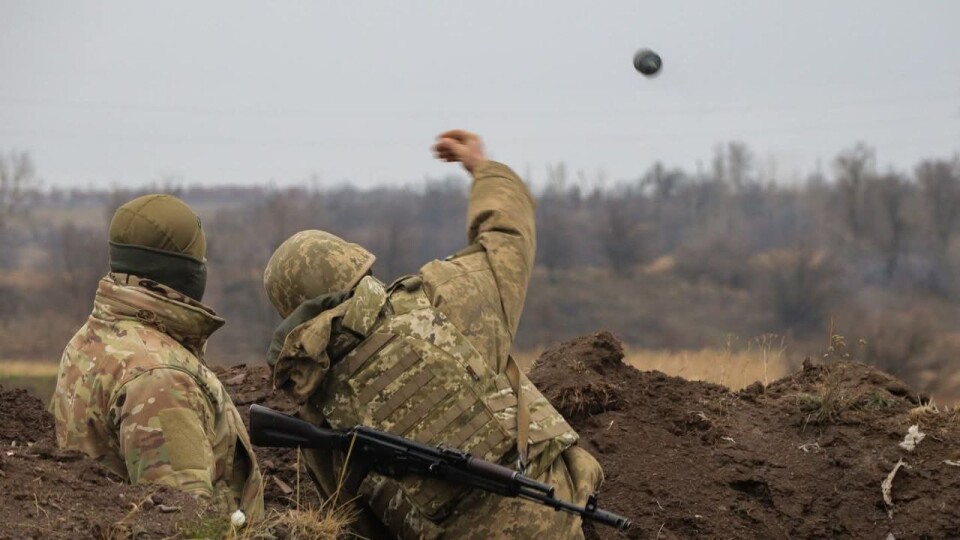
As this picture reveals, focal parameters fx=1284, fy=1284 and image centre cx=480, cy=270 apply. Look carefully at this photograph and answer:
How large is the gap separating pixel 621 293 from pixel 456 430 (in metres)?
45.5

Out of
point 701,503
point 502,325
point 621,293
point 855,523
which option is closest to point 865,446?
point 855,523

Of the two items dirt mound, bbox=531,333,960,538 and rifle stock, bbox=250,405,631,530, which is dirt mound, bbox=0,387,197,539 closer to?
rifle stock, bbox=250,405,631,530

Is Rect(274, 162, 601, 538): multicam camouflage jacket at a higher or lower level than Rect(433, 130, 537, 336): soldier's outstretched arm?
lower

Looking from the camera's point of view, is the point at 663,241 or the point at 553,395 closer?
the point at 553,395

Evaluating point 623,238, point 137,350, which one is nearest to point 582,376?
point 137,350

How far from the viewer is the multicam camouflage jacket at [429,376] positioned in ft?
15.4

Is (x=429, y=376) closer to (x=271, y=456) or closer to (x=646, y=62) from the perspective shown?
(x=271, y=456)

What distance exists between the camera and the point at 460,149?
5.39m

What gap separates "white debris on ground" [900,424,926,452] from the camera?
688cm

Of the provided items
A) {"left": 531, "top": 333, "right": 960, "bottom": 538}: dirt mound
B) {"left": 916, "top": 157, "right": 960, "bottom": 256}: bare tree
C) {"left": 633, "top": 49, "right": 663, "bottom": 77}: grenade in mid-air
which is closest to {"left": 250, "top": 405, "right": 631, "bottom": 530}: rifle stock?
{"left": 531, "top": 333, "right": 960, "bottom": 538}: dirt mound

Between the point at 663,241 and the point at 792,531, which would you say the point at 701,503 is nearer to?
the point at 792,531

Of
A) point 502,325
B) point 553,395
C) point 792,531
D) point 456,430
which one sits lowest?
point 792,531

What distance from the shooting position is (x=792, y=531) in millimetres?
6543

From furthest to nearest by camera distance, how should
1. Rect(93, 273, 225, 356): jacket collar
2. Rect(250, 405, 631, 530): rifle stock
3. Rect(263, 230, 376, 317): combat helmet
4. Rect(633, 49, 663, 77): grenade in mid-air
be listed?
Rect(633, 49, 663, 77): grenade in mid-air < Rect(263, 230, 376, 317): combat helmet < Rect(250, 405, 631, 530): rifle stock < Rect(93, 273, 225, 356): jacket collar
